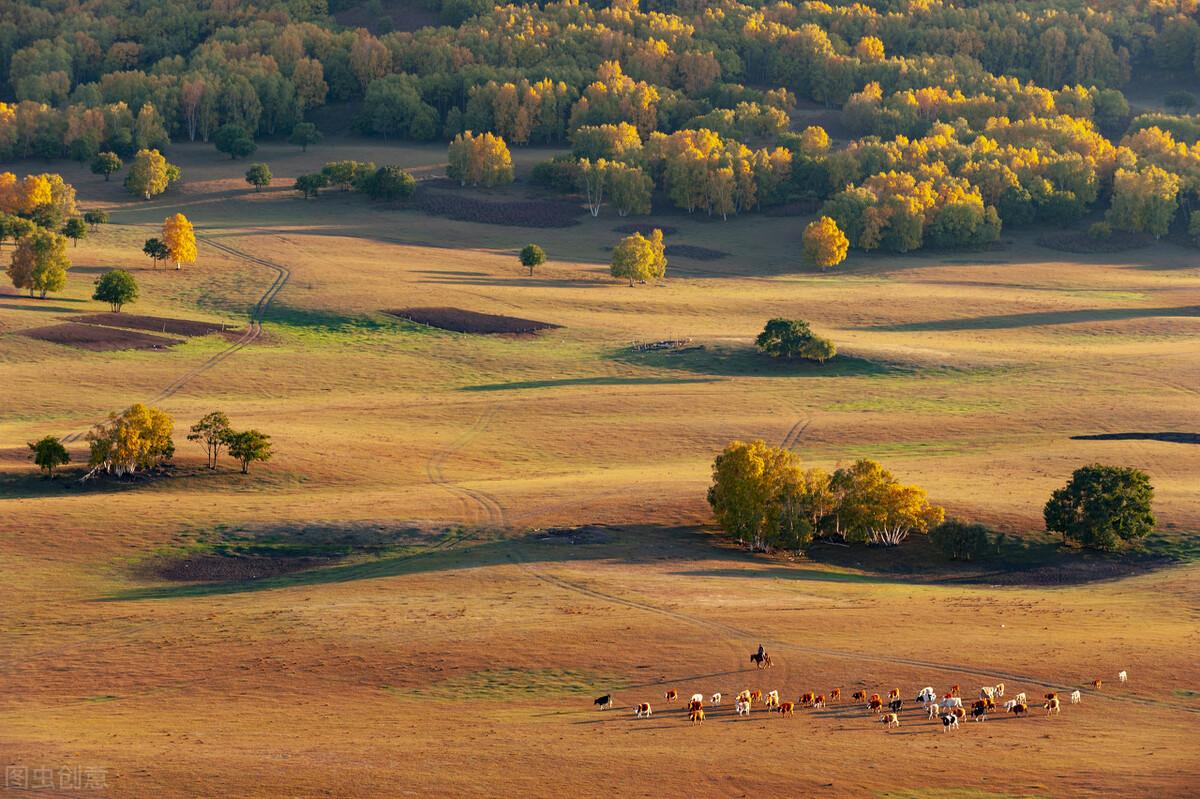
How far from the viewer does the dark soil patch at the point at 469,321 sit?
125000mm

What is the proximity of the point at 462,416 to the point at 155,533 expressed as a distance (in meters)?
30.6

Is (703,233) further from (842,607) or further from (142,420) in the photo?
(842,607)

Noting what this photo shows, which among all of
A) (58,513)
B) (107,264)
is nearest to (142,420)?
(58,513)

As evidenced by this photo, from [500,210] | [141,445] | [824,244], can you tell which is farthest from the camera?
[500,210]

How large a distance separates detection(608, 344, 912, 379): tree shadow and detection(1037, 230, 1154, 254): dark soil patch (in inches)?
2660

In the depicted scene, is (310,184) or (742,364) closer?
(742,364)

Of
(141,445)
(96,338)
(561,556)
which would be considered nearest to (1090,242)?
(96,338)

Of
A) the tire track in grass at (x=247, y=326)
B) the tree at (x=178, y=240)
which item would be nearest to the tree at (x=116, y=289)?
the tire track in grass at (x=247, y=326)

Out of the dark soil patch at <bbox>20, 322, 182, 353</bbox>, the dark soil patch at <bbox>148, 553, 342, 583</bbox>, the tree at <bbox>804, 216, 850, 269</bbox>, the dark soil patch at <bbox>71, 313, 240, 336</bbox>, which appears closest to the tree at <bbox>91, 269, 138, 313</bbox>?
the dark soil patch at <bbox>71, 313, 240, 336</bbox>

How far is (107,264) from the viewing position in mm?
141750

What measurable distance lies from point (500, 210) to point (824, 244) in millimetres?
42529

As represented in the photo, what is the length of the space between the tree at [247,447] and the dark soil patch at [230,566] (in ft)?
43.2

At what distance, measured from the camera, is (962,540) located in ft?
234

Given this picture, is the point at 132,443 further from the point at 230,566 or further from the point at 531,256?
the point at 531,256
